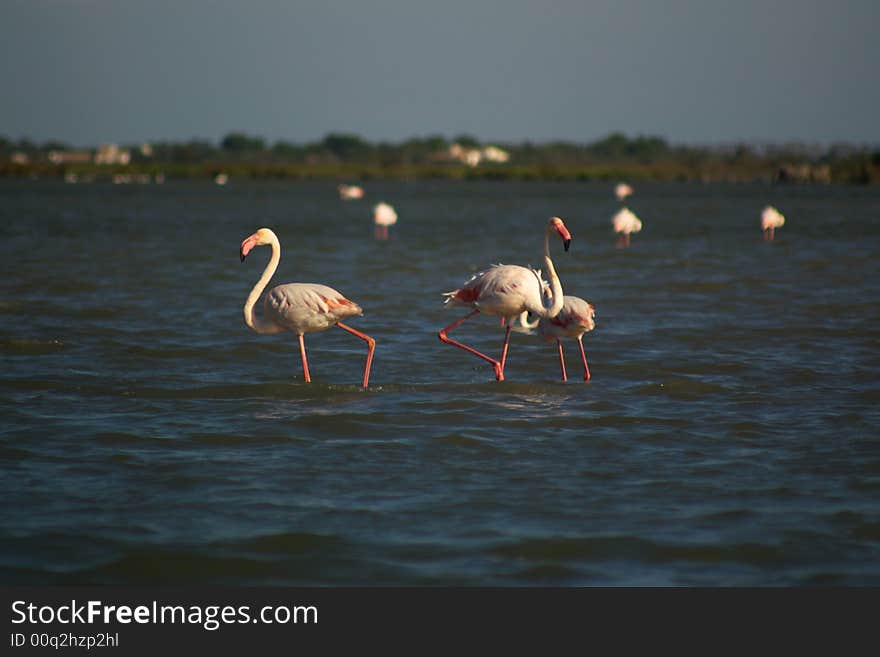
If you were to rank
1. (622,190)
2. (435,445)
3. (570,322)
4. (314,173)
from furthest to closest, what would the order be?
(314,173)
(622,190)
(570,322)
(435,445)

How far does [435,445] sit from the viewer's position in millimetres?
8102

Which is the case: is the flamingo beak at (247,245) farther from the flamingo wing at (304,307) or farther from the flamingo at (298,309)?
the flamingo wing at (304,307)

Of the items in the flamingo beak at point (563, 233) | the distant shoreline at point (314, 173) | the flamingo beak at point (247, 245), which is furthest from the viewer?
the distant shoreline at point (314, 173)

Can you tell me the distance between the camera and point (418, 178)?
13862 centimetres

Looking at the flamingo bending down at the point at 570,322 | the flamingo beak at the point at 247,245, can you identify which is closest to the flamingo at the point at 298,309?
the flamingo beak at the point at 247,245

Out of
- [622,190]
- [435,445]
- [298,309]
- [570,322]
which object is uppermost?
[622,190]

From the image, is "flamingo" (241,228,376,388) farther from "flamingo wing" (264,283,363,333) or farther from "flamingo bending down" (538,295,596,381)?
"flamingo bending down" (538,295,596,381)

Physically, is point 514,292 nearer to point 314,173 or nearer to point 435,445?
point 435,445

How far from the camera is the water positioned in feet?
19.3

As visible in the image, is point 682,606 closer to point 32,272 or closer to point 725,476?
point 725,476

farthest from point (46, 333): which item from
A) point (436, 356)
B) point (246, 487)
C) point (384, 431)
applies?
point (246, 487)

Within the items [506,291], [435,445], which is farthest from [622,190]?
[435,445]

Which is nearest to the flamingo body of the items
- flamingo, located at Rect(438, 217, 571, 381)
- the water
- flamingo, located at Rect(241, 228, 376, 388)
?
flamingo, located at Rect(438, 217, 571, 381)

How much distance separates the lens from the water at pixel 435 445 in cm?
588
